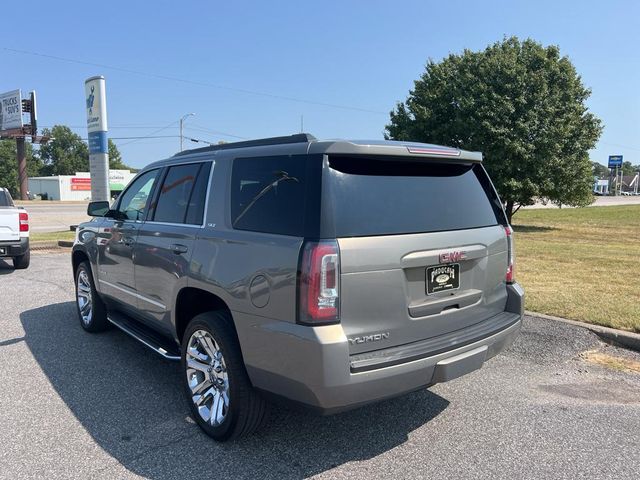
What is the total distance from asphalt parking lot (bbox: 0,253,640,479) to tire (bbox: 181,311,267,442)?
0.15 metres

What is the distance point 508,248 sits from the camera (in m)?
3.78

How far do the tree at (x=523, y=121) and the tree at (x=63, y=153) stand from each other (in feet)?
392

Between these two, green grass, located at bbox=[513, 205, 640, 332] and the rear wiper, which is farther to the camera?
green grass, located at bbox=[513, 205, 640, 332]

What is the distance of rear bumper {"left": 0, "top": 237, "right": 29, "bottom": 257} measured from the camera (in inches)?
368

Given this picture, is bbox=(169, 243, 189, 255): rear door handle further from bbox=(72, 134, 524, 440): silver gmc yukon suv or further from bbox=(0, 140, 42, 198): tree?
bbox=(0, 140, 42, 198): tree

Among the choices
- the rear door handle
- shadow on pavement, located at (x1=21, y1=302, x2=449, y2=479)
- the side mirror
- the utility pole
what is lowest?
shadow on pavement, located at (x1=21, y1=302, x2=449, y2=479)

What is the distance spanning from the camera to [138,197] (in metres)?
4.78

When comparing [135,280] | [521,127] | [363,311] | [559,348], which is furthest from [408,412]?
[521,127]

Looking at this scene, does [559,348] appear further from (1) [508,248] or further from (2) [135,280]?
(2) [135,280]

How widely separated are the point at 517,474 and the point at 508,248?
157cm

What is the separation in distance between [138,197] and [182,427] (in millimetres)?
2252

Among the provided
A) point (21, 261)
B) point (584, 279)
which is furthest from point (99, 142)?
point (584, 279)

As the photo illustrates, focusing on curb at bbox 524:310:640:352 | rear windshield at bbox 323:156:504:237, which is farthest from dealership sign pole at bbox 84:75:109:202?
rear windshield at bbox 323:156:504:237

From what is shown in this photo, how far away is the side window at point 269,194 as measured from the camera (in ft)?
9.41
